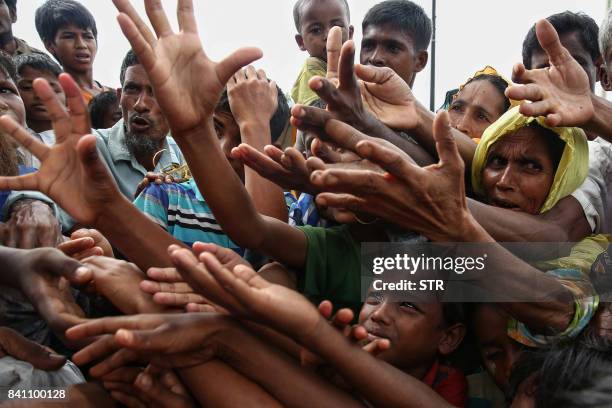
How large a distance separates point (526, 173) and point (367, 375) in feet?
2.62

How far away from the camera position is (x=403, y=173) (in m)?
1.60

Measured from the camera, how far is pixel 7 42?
389 centimetres

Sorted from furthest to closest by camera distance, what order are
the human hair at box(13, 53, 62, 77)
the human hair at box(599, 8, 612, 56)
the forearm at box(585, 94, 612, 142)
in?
the human hair at box(13, 53, 62, 77), the human hair at box(599, 8, 612, 56), the forearm at box(585, 94, 612, 142)

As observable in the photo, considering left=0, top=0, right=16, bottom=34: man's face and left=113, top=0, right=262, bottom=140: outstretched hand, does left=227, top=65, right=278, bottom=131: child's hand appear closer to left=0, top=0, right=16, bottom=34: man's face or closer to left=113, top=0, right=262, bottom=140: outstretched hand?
left=113, top=0, right=262, bottom=140: outstretched hand

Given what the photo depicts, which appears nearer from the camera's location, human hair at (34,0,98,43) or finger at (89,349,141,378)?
finger at (89,349,141,378)

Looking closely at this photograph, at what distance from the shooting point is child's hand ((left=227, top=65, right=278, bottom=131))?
7.68 ft

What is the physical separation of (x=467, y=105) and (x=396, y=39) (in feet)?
2.53

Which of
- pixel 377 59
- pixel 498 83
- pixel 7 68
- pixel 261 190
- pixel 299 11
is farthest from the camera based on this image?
pixel 299 11

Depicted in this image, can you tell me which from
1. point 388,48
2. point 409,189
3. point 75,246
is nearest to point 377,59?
point 388,48

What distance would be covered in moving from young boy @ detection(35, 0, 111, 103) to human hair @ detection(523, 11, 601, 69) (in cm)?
246

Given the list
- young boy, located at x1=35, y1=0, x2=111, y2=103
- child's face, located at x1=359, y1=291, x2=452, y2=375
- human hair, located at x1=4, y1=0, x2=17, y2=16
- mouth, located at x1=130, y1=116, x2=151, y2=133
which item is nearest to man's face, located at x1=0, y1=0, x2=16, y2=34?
human hair, located at x1=4, y1=0, x2=17, y2=16

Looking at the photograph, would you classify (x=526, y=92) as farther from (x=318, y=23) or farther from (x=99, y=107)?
(x=99, y=107)

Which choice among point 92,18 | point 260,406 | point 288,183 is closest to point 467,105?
point 288,183

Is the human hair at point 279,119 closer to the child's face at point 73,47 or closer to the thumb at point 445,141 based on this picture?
the thumb at point 445,141
